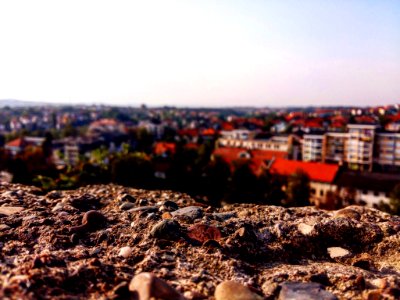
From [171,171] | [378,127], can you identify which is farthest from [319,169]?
[378,127]

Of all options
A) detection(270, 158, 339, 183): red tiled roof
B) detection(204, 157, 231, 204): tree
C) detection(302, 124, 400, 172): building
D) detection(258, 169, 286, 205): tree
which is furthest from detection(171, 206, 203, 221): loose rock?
detection(302, 124, 400, 172): building

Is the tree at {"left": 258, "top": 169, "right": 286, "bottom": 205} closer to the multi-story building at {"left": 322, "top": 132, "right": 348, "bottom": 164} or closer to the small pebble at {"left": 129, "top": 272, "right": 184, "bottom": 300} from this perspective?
the small pebble at {"left": 129, "top": 272, "right": 184, "bottom": 300}

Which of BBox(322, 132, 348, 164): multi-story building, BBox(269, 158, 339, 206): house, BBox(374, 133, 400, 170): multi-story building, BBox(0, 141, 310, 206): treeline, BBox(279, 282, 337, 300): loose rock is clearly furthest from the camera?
BBox(322, 132, 348, 164): multi-story building

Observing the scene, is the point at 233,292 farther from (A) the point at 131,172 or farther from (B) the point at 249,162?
(B) the point at 249,162

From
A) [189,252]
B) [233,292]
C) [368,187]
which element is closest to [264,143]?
[368,187]

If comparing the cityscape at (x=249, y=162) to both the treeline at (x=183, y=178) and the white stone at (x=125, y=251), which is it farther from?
the white stone at (x=125, y=251)

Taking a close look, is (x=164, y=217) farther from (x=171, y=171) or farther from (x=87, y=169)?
(x=171, y=171)
